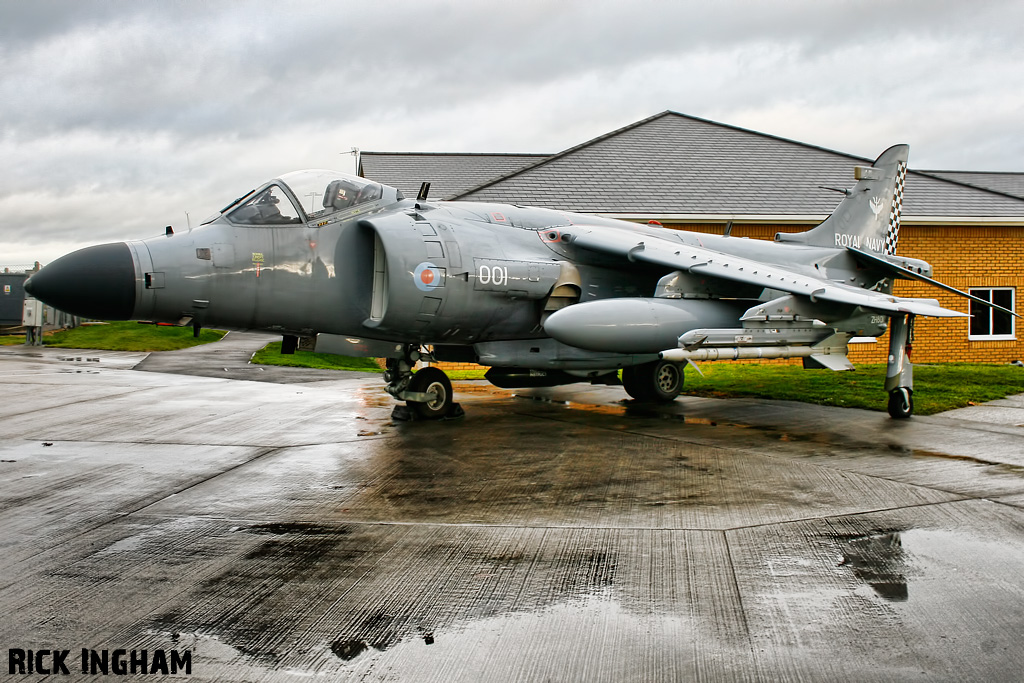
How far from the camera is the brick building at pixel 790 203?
20406 millimetres

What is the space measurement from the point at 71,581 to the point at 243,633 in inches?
54.0

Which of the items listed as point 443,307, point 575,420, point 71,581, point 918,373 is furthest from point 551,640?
point 918,373

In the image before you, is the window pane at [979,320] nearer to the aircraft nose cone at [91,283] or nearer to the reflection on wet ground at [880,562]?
the reflection on wet ground at [880,562]

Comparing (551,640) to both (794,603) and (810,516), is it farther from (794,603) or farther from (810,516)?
(810,516)

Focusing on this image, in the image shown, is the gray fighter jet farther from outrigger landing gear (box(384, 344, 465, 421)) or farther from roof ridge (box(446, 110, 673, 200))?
roof ridge (box(446, 110, 673, 200))

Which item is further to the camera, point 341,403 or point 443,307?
point 341,403

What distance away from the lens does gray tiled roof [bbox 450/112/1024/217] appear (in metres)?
20.5

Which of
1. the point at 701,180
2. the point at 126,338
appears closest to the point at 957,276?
the point at 701,180

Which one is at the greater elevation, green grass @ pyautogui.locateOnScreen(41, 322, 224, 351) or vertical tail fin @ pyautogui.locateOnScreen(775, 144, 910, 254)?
vertical tail fin @ pyautogui.locateOnScreen(775, 144, 910, 254)

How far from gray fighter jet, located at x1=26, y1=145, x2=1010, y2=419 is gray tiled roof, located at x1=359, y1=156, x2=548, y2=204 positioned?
39.8 ft

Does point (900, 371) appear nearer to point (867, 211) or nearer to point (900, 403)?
point (900, 403)

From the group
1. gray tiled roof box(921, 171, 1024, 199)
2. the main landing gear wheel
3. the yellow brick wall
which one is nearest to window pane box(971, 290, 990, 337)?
the yellow brick wall

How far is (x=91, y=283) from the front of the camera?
7.59 meters

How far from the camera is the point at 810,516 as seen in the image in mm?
5680
